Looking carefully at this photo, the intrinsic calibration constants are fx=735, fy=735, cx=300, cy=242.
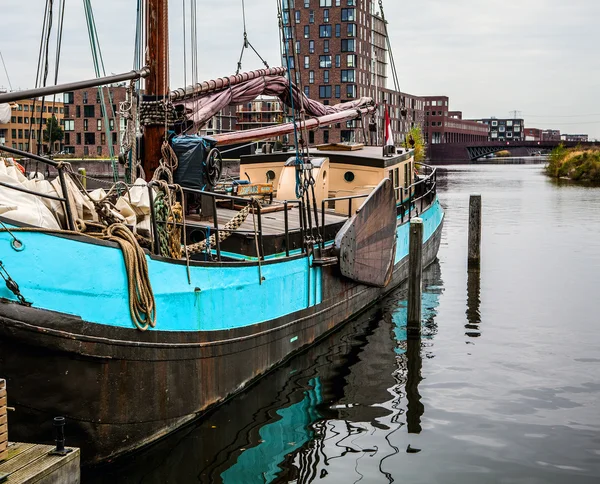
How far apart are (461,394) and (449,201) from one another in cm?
3930

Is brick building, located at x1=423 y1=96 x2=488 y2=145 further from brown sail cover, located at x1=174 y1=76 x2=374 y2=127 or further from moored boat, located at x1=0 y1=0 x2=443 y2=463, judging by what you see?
moored boat, located at x1=0 y1=0 x2=443 y2=463

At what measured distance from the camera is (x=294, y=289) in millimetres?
11922

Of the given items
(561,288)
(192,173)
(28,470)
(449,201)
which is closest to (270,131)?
(192,173)

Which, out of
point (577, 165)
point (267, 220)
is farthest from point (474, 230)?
point (577, 165)

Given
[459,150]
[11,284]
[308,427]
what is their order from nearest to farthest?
[11,284]
[308,427]
[459,150]

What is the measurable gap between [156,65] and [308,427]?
5950mm

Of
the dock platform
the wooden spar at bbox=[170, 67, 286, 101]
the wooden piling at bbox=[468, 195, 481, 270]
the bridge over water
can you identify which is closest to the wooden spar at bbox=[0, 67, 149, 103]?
the dock platform

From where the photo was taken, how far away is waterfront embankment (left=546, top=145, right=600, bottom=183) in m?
71.1

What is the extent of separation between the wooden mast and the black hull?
344 cm

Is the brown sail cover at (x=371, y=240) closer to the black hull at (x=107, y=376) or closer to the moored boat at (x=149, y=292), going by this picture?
the moored boat at (x=149, y=292)

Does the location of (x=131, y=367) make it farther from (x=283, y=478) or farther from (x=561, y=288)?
(x=561, y=288)

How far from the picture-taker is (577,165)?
76312 mm

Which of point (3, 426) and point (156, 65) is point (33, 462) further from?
point (156, 65)

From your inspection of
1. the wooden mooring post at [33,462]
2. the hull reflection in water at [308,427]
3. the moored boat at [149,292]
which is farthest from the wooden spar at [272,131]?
the wooden mooring post at [33,462]
